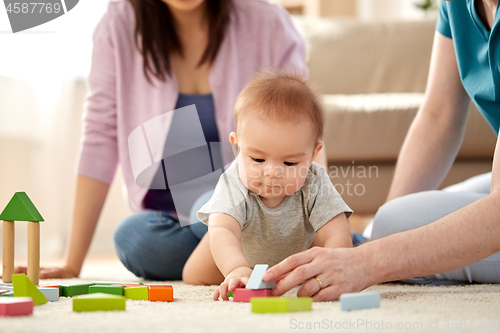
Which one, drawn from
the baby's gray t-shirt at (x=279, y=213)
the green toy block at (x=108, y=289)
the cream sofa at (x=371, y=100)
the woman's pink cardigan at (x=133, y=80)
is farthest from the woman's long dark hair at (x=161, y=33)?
the green toy block at (x=108, y=289)

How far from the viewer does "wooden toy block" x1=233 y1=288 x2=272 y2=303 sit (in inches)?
23.4

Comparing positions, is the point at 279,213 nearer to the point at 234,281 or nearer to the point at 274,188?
the point at 274,188

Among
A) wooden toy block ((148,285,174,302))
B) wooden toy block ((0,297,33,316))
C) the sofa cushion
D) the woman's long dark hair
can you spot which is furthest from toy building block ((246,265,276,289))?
the sofa cushion

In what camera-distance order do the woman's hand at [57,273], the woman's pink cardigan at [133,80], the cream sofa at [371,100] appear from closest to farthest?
the woman's hand at [57,273], the woman's pink cardigan at [133,80], the cream sofa at [371,100]

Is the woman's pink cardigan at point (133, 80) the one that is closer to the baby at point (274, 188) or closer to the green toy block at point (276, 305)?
the baby at point (274, 188)

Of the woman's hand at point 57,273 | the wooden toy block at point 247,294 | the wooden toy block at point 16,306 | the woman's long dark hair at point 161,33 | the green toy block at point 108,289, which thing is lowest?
the woman's hand at point 57,273

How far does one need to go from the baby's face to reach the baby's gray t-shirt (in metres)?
0.03

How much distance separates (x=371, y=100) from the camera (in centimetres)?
164

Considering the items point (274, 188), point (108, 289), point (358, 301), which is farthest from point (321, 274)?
point (108, 289)

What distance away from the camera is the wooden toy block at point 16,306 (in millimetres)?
503

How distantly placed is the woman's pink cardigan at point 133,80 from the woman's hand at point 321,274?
55 centimetres

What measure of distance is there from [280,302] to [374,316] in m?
0.10

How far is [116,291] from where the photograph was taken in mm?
670

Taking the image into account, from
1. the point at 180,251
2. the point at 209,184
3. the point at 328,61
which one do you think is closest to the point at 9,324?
the point at 209,184
